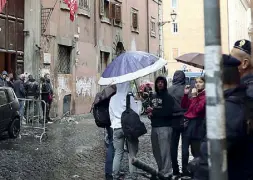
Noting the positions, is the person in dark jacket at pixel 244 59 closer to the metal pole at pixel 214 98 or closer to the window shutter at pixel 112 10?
the metal pole at pixel 214 98

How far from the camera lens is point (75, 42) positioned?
71.5ft

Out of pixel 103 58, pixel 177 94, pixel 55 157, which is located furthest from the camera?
pixel 103 58

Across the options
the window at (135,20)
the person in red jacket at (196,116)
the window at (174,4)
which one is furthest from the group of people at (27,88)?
the window at (174,4)

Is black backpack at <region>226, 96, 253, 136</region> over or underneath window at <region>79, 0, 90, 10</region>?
underneath

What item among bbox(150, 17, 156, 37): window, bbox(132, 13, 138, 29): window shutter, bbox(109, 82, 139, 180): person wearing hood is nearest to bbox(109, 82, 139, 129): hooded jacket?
bbox(109, 82, 139, 180): person wearing hood

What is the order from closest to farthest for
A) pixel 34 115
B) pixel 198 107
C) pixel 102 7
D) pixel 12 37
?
pixel 198 107 → pixel 34 115 → pixel 12 37 → pixel 102 7

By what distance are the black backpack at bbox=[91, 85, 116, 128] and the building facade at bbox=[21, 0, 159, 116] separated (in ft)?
39.2

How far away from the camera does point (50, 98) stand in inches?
704

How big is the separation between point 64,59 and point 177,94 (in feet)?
46.6

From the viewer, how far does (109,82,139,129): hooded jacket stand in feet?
23.2

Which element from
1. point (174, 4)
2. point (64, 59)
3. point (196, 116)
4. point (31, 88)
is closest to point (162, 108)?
point (196, 116)

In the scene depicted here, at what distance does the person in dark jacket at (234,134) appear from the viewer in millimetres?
Result: 2879

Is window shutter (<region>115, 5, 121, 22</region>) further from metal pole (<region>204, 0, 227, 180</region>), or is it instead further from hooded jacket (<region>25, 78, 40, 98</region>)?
metal pole (<region>204, 0, 227, 180</region>)

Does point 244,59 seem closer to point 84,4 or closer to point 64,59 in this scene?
point 64,59
